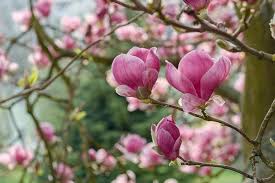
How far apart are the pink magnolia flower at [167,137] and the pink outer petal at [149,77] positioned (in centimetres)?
4

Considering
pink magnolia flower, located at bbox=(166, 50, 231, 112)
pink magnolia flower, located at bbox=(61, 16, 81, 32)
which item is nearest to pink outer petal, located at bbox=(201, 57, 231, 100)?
pink magnolia flower, located at bbox=(166, 50, 231, 112)

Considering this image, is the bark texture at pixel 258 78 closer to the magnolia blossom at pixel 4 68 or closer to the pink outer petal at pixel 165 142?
the pink outer petal at pixel 165 142

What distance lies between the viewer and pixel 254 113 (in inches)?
56.1

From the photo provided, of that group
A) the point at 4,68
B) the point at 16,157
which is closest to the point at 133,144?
the point at 16,157

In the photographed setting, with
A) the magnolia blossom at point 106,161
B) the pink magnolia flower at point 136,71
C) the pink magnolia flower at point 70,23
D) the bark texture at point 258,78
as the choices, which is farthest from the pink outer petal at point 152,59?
the pink magnolia flower at point 70,23

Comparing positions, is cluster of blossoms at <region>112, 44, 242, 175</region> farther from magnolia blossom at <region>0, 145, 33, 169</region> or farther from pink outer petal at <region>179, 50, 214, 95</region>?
magnolia blossom at <region>0, 145, 33, 169</region>

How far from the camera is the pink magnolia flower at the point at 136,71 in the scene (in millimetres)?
631

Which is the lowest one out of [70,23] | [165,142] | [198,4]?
[70,23]

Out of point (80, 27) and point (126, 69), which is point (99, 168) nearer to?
point (80, 27)

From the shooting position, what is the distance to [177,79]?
2.01 ft

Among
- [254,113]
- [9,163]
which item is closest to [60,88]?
[9,163]

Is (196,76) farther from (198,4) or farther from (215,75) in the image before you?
(198,4)

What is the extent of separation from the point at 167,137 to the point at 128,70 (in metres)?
0.09

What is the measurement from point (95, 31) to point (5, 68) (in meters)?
0.42
